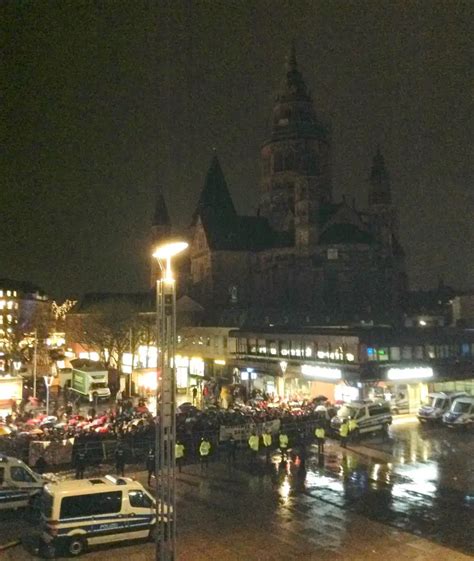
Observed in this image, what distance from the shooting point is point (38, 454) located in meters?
20.0

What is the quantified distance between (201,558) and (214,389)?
25479 mm

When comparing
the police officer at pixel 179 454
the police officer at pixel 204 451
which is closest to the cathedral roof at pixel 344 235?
the police officer at pixel 204 451

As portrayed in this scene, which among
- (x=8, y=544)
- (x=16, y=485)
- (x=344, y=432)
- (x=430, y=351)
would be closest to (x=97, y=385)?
(x=344, y=432)

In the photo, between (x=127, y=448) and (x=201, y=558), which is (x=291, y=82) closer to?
(x=127, y=448)

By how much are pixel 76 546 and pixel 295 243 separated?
167 ft

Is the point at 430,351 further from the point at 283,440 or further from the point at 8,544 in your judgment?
the point at 8,544

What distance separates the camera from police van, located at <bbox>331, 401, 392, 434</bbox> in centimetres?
2589

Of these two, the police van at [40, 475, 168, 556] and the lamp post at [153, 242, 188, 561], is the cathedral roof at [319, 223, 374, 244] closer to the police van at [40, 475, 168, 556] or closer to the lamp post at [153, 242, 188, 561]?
the police van at [40, 475, 168, 556]

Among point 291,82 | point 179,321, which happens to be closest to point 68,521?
point 179,321

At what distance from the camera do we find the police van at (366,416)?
25891 millimetres

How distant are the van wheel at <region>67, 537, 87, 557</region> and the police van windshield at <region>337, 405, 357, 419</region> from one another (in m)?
15.7

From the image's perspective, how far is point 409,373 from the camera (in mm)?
32250

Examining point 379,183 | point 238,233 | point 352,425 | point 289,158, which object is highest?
point 289,158

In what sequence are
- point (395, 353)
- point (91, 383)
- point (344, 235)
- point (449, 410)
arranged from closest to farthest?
point (449, 410) < point (395, 353) < point (91, 383) < point (344, 235)
